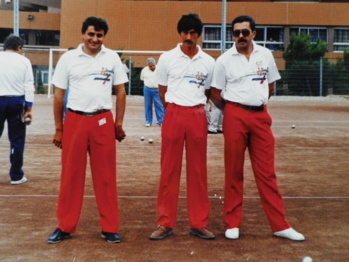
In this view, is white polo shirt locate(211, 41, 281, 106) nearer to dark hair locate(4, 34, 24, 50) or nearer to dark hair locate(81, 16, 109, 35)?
dark hair locate(81, 16, 109, 35)

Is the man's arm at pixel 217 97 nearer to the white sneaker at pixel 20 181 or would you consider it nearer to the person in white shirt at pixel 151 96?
the white sneaker at pixel 20 181

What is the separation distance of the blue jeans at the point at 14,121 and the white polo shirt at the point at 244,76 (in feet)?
10.7

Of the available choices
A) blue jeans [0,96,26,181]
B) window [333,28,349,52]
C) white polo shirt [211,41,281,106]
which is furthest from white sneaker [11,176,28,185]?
window [333,28,349,52]

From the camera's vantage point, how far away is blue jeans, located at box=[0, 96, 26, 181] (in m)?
7.45

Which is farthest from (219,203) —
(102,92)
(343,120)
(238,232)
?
(343,120)

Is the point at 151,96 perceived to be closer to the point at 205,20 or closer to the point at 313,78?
the point at 313,78

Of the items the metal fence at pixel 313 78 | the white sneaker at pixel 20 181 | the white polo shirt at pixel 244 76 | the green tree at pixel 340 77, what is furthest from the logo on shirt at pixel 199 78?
the green tree at pixel 340 77

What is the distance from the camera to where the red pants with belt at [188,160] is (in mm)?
5270

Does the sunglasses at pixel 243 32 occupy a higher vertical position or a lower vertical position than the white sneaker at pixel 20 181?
higher

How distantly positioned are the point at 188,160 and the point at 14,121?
124 inches

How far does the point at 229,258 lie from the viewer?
4727 millimetres

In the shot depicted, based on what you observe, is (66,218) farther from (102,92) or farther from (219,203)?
(219,203)

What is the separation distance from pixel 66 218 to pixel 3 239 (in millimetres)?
634

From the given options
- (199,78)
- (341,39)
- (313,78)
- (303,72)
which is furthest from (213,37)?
(199,78)
